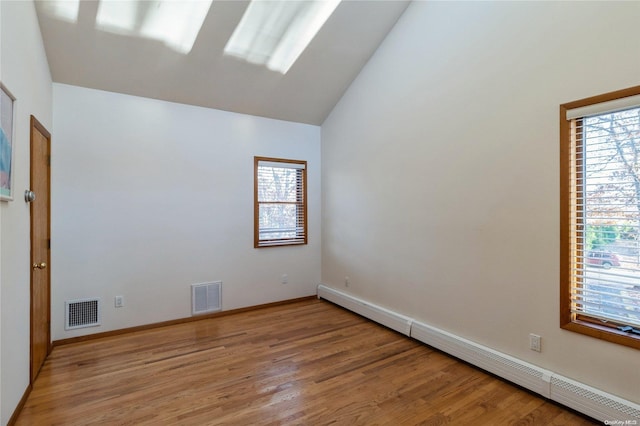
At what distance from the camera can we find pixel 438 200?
123 inches

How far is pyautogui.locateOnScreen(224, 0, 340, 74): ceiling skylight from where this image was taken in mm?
3061

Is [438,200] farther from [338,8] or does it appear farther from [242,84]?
[242,84]

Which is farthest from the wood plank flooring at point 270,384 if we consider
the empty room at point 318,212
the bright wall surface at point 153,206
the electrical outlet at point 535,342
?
the bright wall surface at point 153,206

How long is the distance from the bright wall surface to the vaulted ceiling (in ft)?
0.71

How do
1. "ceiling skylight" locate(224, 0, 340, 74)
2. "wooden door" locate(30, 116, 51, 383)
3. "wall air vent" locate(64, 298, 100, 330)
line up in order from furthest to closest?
"wall air vent" locate(64, 298, 100, 330) → "ceiling skylight" locate(224, 0, 340, 74) → "wooden door" locate(30, 116, 51, 383)

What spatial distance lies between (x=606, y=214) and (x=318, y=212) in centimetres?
339

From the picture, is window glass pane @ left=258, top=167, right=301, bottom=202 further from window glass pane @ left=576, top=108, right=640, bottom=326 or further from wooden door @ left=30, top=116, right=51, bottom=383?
window glass pane @ left=576, top=108, right=640, bottom=326

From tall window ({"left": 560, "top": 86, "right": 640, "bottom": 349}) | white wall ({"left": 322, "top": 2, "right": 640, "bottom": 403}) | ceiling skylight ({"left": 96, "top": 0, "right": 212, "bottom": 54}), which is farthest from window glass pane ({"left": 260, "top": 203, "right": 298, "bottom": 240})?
tall window ({"left": 560, "top": 86, "right": 640, "bottom": 349})

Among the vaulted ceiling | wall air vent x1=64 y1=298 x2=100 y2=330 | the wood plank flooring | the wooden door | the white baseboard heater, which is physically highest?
the vaulted ceiling

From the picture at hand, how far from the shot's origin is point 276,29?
3.28 metres

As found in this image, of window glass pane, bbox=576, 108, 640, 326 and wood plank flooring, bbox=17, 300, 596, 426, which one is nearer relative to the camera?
window glass pane, bbox=576, 108, 640, 326

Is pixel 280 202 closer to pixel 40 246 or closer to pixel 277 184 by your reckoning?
pixel 277 184

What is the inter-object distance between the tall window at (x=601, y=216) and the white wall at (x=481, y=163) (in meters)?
0.07

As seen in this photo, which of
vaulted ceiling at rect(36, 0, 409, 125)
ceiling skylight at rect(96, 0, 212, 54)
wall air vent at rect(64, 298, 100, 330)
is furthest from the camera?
wall air vent at rect(64, 298, 100, 330)
